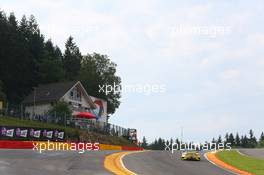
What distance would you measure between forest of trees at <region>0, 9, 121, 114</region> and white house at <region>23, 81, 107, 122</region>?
447 centimetres

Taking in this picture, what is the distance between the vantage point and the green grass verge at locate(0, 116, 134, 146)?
5616 centimetres

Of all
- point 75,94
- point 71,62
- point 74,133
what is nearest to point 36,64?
point 75,94

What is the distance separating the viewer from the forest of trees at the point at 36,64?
96.8 m

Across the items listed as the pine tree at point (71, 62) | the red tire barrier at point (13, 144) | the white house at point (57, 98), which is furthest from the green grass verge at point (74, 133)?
the pine tree at point (71, 62)

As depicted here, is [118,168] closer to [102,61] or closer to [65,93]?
[65,93]

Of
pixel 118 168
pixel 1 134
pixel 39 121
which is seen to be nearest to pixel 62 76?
pixel 39 121

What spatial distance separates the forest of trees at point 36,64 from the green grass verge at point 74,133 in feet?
62.2

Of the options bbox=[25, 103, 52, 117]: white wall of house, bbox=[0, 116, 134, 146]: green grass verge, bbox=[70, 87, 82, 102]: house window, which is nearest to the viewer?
bbox=[0, 116, 134, 146]: green grass verge

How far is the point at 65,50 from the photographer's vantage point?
5335 inches

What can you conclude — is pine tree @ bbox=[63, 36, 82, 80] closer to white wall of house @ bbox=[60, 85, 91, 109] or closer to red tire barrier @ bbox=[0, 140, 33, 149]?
white wall of house @ bbox=[60, 85, 91, 109]

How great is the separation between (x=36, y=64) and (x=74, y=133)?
5178 centimetres

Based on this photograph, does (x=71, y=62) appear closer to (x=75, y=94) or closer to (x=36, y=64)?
(x=36, y=64)

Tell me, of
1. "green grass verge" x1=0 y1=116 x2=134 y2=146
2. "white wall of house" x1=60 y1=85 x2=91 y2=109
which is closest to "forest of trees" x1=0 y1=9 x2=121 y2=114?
"white wall of house" x1=60 y1=85 x2=91 y2=109

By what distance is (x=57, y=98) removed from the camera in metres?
90.1
